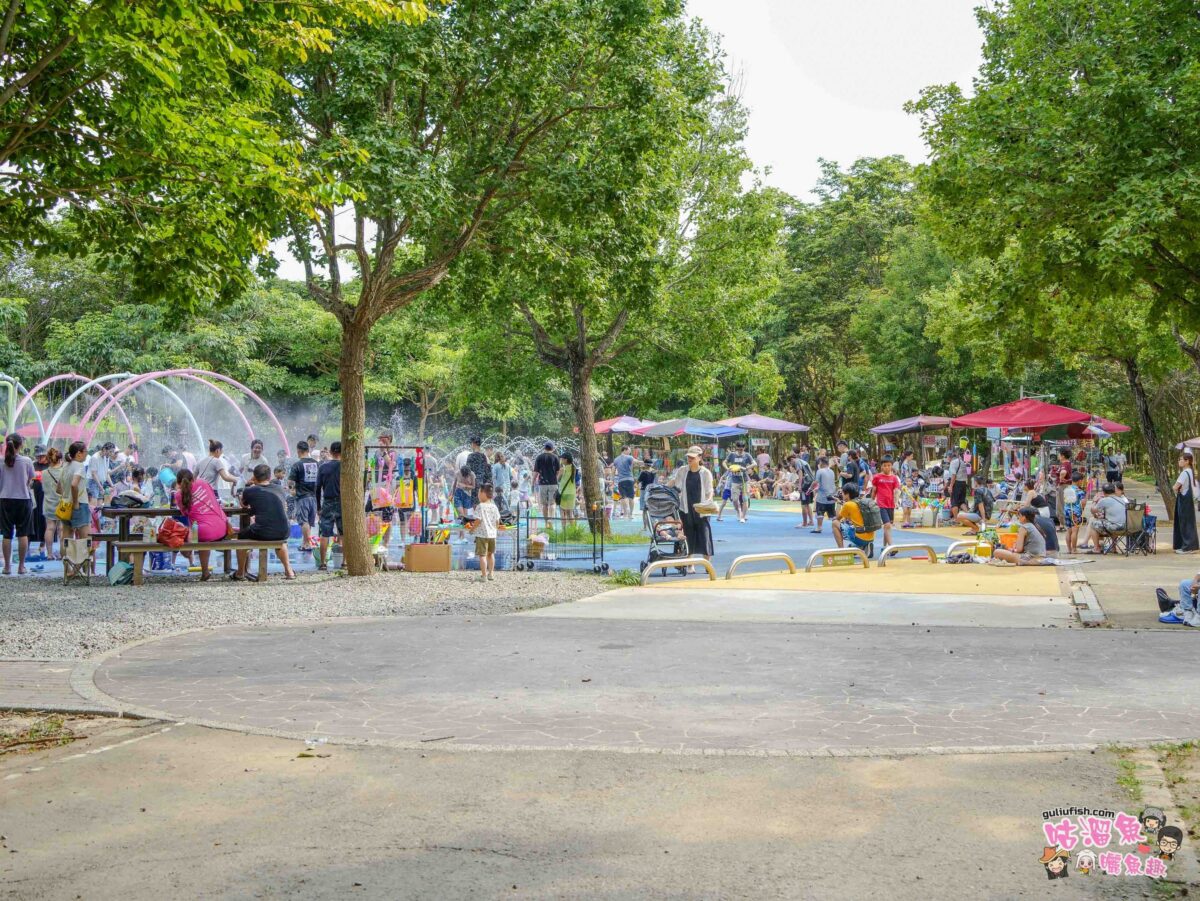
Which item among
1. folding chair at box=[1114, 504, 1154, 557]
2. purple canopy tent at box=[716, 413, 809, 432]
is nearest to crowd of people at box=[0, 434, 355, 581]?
folding chair at box=[1114, 504, 1154, 557]

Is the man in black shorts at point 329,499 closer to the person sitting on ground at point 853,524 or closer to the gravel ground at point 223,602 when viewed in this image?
the gravel ground at point 223,602

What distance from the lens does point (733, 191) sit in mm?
24125

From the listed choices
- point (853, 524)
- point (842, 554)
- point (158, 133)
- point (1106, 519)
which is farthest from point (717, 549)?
point (158, 133)

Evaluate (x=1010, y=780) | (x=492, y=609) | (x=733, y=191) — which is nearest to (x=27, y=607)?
(x=492, y=609)

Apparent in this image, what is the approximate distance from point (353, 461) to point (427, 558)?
6.01ft

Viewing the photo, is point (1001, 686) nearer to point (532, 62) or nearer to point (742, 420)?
point (532, 62)

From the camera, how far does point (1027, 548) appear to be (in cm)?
1712

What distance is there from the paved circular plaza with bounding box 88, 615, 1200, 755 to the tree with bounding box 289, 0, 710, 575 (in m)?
5.88

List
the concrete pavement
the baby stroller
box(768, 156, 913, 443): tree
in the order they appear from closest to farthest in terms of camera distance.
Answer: the concrete pavement
the baby stroller
box(768, 156, 913, 443): tree

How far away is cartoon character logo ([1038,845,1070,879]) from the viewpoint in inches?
161

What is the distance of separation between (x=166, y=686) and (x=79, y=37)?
432 cm

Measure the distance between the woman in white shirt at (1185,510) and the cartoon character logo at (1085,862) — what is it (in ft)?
52.7

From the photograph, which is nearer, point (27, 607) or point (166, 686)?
point (166, 686)

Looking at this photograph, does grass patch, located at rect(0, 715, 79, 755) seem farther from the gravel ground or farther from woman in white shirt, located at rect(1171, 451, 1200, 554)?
woman in white shirt, located at rect(1171, 451, 1200, 554)
